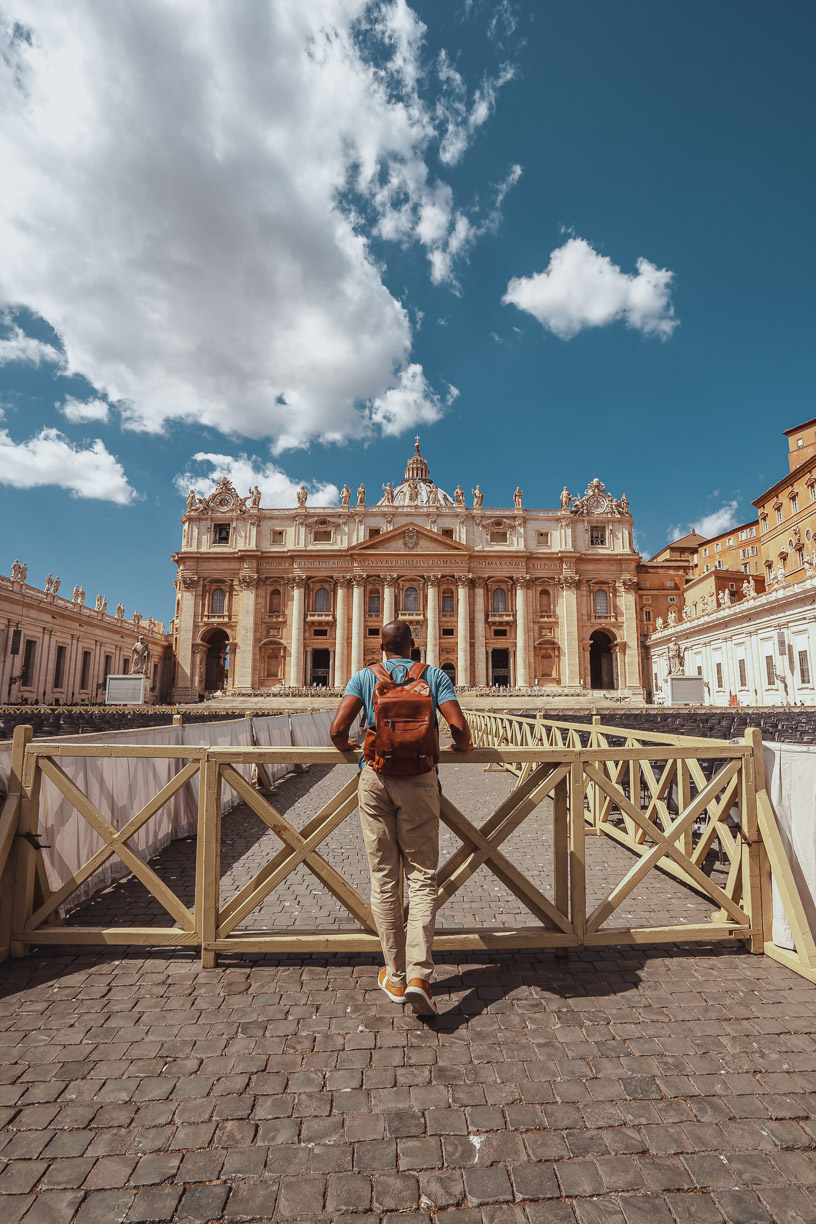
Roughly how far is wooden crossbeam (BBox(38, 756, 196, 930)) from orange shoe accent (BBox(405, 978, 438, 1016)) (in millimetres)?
1606

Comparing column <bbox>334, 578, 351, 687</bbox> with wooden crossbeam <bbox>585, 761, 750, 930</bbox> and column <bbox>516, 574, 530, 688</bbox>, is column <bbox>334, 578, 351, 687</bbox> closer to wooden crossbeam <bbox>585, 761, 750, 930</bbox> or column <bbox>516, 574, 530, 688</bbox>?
column <bbox>516, 574, 530, 688</bbox>

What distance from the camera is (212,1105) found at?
8.59 ft

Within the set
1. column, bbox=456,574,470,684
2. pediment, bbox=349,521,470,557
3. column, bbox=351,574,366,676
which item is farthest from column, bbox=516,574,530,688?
column, bbox=351,574,366,676

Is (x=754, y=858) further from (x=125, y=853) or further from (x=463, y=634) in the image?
(x=463, y=634)

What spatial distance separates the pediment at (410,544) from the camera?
5666 centimetres

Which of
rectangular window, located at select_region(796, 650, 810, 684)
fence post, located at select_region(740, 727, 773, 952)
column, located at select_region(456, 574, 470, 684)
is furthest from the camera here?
column, located at select_region(456, 574, 470, 684)

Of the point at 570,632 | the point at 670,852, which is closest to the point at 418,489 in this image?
the point at 570,632

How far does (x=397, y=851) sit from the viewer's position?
3.62 meters

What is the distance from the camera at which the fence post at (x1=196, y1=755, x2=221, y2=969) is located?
3967 mm

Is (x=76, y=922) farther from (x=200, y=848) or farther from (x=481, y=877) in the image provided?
(x=481, y=877)

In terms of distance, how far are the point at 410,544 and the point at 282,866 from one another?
53.5m

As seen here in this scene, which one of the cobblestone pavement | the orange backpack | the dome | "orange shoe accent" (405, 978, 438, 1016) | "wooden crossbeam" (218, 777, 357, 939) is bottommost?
the cobblestone pavement

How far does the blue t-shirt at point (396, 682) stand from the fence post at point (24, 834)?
→ 226 centimetres

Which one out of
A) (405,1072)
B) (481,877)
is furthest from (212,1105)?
(481,877)
